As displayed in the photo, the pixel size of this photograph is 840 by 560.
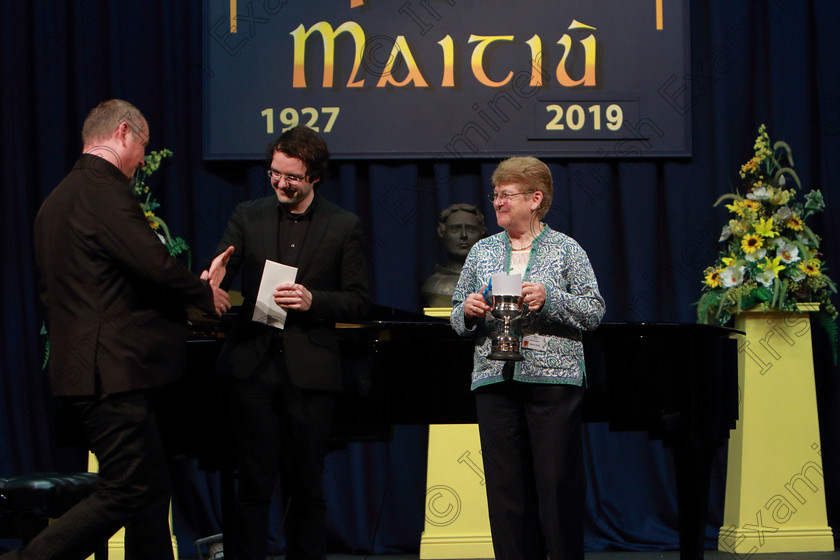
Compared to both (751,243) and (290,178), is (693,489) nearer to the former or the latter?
(751,243)

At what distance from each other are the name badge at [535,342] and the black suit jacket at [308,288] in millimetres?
536

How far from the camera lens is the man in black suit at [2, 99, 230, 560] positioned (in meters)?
2.39

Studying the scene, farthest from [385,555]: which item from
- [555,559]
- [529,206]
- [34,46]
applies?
[34,46]

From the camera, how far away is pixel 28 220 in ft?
16.2

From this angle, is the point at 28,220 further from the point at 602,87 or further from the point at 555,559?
the point at 555,559

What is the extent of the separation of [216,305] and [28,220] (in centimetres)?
279

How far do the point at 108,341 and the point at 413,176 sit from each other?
280cm

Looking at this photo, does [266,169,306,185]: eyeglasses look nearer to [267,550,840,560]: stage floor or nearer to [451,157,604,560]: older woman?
[451,157,604,560]: older woman

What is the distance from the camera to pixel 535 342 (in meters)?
2.55

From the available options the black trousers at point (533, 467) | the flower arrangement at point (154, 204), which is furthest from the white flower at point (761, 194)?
the flower arrangement at point (154, 204)

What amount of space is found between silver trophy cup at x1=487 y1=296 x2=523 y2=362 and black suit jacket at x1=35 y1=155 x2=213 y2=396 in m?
0.82

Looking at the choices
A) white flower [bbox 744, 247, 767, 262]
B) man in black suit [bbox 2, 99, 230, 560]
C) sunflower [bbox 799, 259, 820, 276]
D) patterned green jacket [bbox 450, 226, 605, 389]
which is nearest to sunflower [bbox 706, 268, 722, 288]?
white flower [bbox 744, 247, 767, 262]

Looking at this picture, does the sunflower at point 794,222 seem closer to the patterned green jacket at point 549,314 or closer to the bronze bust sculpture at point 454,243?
the bronze bust sculpture at point 454,243

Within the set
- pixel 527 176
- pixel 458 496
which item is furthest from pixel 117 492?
pixel 458 496
